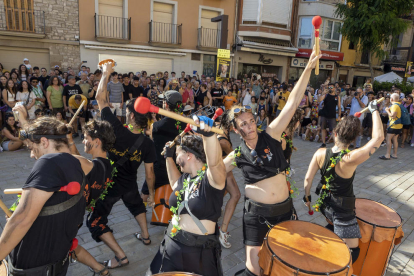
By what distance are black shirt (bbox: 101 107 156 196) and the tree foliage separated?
19.0m

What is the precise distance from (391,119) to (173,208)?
8104mm

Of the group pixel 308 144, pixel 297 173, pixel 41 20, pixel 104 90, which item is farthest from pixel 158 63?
pixel 104 90

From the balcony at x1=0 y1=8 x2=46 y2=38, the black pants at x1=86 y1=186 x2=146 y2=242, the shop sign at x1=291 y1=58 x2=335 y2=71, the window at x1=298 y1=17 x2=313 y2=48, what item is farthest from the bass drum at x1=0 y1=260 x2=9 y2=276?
the window at x1=298 y1=17 x2=313 y2=48

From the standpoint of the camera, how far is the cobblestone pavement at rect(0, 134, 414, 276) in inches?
135

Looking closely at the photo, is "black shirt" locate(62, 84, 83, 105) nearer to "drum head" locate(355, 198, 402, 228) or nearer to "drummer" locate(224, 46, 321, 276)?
"drummer" locate(224, 46, 321, 276)

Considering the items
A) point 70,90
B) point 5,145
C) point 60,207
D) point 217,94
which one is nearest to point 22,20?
point 70,90

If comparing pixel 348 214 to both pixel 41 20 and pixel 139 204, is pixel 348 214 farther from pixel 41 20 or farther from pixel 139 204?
pixel 41 20

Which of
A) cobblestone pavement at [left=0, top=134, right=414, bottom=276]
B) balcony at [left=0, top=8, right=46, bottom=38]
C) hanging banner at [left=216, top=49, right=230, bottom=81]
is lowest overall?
cobblestone pavement at [left=0, top=134, right=414, bottom=276]

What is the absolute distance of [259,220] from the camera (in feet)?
8.81

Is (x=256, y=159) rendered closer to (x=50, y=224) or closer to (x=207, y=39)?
(x=50, y=224)

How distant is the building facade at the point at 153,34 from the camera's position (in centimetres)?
1520

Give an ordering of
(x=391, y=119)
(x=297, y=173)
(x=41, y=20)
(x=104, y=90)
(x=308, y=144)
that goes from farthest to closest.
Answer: (x=41, y=20) < (x=308, y=144) < (x=391, y=119) < (x=297, y=173) < (x=104, y=90)

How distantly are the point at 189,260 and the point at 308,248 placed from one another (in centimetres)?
99

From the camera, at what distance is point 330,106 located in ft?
30.0
